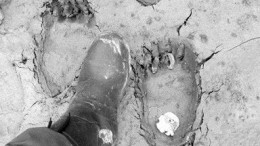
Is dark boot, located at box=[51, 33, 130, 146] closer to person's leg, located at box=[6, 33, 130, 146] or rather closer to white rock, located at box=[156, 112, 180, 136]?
person's leg, located at box=[6, 33, 130, 146]

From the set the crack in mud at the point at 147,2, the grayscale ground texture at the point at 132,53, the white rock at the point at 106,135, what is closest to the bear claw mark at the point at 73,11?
the grayscale ground texture at the point at 132,53

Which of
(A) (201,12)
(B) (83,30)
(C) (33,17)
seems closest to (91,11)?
(B) (83,30)

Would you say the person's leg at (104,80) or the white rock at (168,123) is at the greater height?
the person's leg at (104,80)

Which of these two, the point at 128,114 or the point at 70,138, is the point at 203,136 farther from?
the point at 70,138

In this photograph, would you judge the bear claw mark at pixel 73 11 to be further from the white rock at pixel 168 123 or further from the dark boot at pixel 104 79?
the white rock at pixel 168 123

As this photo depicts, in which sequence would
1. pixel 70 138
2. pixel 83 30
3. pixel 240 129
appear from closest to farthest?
1. pixel 70 138
2. pixel 240 129
3. pixel 83 30

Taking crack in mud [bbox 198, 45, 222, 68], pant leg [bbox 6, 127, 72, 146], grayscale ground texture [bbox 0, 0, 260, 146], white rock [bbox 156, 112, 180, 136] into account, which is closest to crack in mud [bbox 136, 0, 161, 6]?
grayscale ground texture [bbox 0, 0, 260, 146]

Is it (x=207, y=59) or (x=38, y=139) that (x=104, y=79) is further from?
(x=38, y=139)
